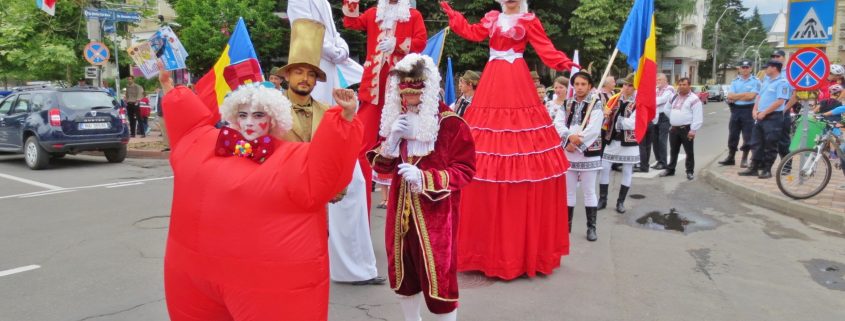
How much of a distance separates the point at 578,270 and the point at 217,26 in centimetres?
2143

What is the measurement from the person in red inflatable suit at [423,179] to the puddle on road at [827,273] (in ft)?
11.7

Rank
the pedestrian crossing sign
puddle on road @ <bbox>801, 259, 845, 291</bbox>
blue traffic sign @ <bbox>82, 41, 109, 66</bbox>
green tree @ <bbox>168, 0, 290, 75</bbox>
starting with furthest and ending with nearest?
green tree @ <bbox>168, 0, 290, 75</bbox>, blue traffic sign @ <bbox>82, 41, 109, 66</bbox>, the pedestrian crossing sign, puddle on road @ <bbox>801, 259, 845, 291</bbox>

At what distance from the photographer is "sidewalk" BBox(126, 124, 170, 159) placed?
13922mm

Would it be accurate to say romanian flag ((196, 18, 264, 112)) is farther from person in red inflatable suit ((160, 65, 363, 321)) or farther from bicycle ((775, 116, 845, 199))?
bicycle ((775, 116, 845, 199))

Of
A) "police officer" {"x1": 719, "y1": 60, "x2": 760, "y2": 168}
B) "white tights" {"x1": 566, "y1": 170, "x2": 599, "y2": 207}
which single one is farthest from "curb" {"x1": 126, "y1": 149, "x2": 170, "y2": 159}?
"police officer" {"x1": 719, "y1": 60, "x2": 760, "y2": 168}

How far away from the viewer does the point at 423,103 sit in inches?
130

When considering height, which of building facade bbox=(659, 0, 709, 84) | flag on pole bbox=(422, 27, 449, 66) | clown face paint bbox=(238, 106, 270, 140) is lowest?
clown face paint bbox=(238, 106, 270, 140)

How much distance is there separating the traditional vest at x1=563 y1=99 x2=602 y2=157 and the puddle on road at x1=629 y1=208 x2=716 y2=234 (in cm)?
149

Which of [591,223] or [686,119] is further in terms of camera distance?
[686,119]

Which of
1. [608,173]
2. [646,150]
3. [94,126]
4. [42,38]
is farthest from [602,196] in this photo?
[42,38]

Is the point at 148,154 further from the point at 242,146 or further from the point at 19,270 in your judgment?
the point at 242,146

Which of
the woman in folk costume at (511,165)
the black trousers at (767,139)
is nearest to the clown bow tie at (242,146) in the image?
the woman in folk costume at (511,165)

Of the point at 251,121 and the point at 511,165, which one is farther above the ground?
the point at 251,121

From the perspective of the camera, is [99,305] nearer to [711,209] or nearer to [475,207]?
[475,207]
